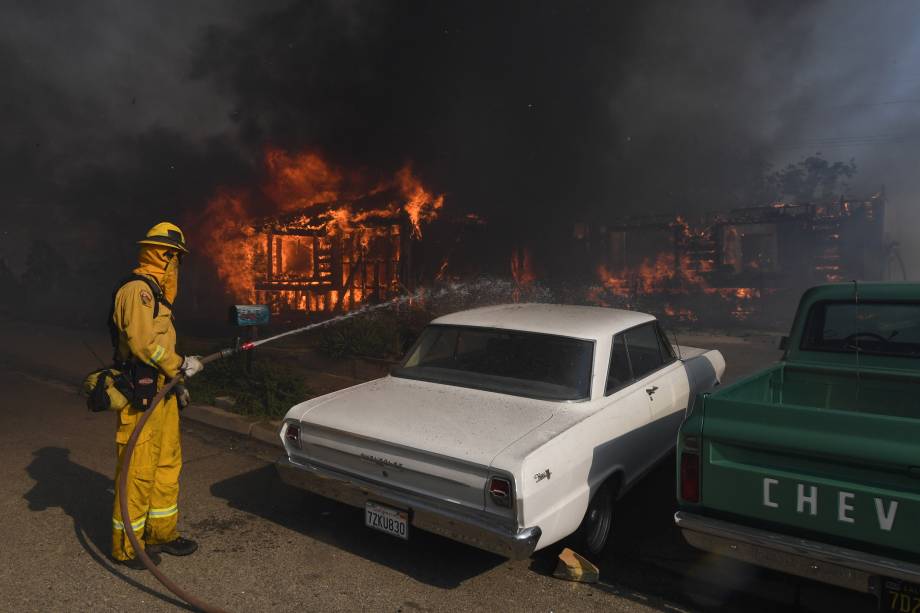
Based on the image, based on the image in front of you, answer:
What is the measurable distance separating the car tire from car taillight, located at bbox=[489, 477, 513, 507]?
0.71 meters

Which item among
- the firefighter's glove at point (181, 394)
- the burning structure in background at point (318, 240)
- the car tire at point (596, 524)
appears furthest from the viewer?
the burning structure in background at point (318, 240)

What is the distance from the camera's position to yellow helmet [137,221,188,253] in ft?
12.3

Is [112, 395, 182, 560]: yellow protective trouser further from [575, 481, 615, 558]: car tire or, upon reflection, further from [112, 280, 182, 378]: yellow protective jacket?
[575, 481, 615, 558]: car tire

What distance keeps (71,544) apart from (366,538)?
1.82 metres

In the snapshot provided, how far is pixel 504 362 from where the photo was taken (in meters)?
4.37

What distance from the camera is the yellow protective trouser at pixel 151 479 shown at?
11.9 ft

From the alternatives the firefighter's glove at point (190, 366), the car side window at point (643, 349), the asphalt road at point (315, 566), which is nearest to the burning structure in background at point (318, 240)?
the asphalt road at point (315, 566)

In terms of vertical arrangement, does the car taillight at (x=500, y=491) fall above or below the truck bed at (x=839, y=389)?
below

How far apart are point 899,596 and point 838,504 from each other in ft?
1.31

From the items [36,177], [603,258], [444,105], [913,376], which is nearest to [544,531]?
[913,376]

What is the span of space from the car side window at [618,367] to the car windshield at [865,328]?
54.4 inches

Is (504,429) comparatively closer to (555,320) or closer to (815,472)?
(555,320)

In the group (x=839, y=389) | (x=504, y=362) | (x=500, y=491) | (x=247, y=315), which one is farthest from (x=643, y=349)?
(x=247, y=315)

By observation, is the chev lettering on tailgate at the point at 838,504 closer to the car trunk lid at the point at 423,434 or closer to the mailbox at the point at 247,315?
the car trunk lid at the point at 423,434
